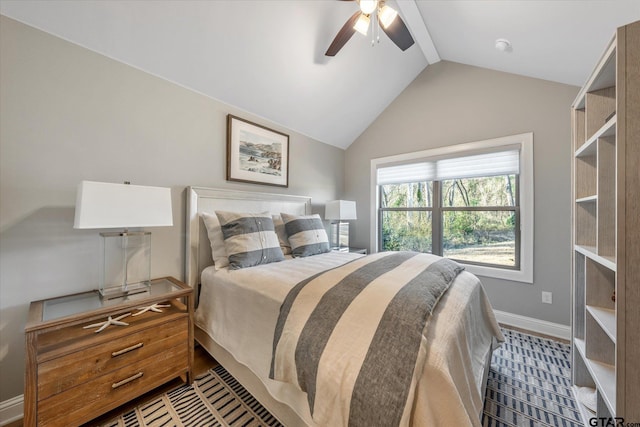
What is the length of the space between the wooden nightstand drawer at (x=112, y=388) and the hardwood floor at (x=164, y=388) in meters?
0.16

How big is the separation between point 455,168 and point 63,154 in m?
3.78

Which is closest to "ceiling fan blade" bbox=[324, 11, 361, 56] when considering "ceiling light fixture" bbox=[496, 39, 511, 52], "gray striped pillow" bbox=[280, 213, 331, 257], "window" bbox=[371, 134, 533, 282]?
"ceiling light fixture" bbox=[496, 39, 511, 52]

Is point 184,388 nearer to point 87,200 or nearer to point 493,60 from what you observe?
point 87,200

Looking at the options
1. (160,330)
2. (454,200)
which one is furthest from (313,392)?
(454,200)

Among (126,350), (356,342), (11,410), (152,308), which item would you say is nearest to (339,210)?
(152,308)

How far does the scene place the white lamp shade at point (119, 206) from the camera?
4.44 ft

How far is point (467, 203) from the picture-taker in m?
3.13

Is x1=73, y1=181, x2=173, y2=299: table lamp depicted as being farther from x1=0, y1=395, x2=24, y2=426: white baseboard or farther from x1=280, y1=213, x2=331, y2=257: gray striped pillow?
x1=280, y1=213, x2=331, y2=257: gray striped pillow

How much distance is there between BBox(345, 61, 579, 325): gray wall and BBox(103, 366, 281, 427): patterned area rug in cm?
281

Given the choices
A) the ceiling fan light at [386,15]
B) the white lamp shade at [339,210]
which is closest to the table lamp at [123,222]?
the ceiling fan light at [386,15]

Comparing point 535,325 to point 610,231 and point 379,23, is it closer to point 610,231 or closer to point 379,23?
point 610,231

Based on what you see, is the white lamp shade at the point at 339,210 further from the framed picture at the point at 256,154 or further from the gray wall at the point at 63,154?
the gray wall at the point at 63,154

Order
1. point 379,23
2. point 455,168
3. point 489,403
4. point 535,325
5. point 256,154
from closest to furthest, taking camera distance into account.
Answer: point 489,403 → point 379,23 → point 535,325 → point 256,154 → point 455,168

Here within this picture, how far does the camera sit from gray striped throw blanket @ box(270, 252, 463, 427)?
85 cm
